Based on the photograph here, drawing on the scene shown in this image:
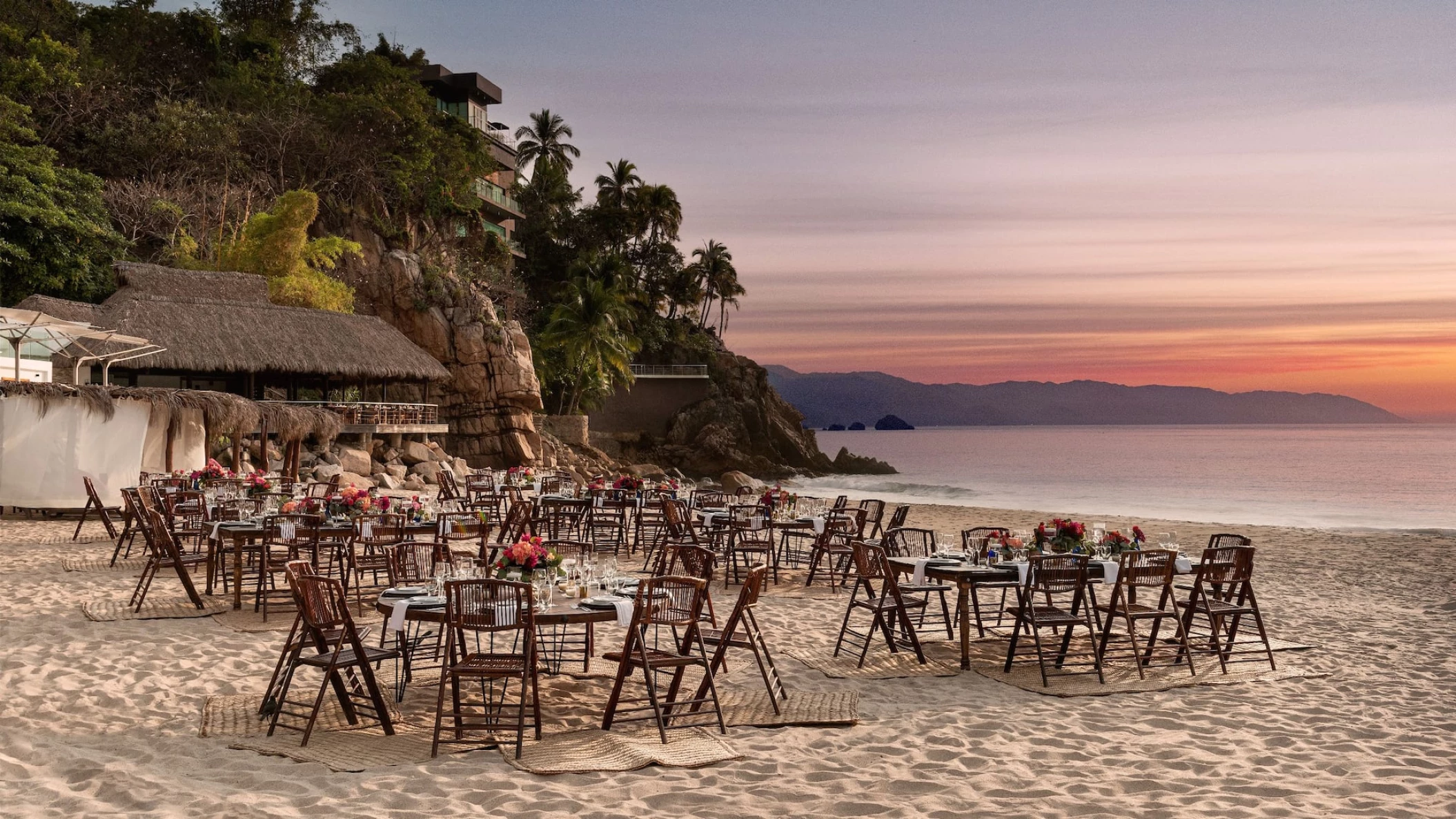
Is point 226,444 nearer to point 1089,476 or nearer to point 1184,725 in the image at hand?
point 1184,725

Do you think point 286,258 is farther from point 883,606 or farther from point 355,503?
point 883,606

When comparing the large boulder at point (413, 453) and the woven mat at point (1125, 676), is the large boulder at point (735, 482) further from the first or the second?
the woven mat at point (1125, 676)

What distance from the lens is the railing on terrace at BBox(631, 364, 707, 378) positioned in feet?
173

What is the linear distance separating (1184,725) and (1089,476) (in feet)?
182

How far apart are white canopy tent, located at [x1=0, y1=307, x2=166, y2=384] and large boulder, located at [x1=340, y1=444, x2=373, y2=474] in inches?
178

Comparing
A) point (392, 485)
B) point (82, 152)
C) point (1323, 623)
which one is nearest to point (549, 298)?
point (82, 152)

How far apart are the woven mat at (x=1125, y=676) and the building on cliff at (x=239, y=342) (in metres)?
20.8

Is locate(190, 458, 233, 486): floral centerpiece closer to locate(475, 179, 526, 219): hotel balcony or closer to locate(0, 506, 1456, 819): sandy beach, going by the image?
locate(0, 506, 1456, 819): sandy beach

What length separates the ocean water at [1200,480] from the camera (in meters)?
38.2

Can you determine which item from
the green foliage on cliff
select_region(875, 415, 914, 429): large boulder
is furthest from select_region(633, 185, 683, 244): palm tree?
select_region(875, 415, 914, 429): large boulder

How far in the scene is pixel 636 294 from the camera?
50219 millimetres

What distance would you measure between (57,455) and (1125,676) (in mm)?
16573

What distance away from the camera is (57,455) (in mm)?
17562

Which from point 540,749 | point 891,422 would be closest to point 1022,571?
point 540,749
